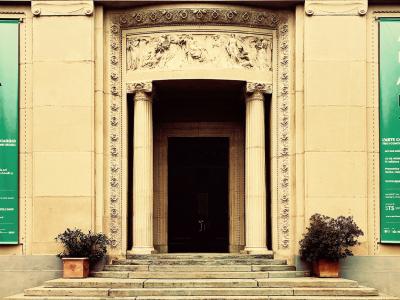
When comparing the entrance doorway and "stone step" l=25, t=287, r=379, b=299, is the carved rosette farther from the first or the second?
"stone step" l=25, t=287, r=379, b=299

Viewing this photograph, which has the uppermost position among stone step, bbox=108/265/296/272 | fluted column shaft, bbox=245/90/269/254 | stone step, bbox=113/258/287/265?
fluted column shaft, bbox=245/90/269/254

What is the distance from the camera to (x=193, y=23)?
811 inches

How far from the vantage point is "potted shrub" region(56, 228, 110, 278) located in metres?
18.9

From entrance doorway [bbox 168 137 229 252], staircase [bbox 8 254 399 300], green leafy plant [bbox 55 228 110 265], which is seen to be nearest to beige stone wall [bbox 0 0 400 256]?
green leafy plant [bbox 55 228 110 265]

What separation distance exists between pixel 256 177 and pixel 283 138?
4.07 ft

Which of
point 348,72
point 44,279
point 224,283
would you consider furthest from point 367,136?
point 44,279

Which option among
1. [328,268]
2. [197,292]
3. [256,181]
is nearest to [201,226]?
[256,181]

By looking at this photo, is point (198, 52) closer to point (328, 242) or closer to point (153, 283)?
point (328, 242)

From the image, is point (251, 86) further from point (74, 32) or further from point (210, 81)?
point (74, 32)

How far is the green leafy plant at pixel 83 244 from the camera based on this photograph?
62.7 ft

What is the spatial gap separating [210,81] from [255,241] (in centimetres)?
434

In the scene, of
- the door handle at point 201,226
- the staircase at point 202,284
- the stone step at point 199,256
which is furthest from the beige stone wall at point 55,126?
the door handle at point 201,226

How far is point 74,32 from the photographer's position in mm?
20047

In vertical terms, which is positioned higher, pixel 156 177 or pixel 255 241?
pixel 156 177
